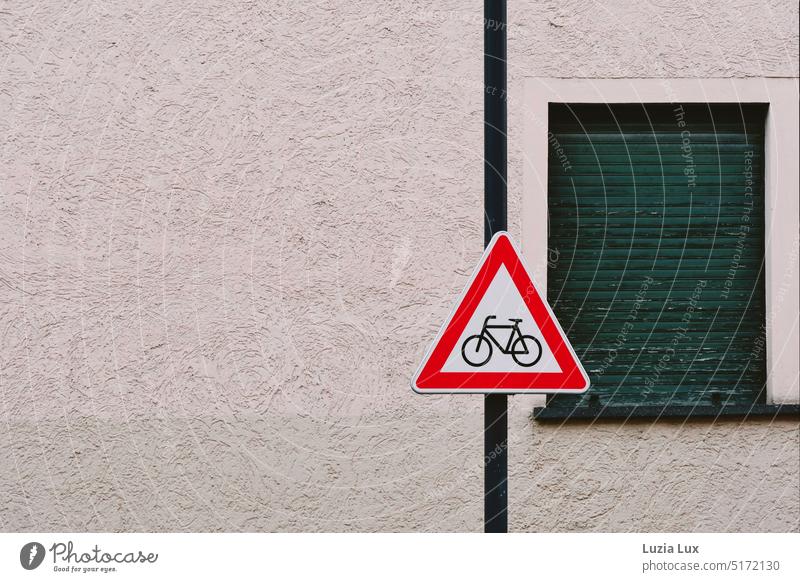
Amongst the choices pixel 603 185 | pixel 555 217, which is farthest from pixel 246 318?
pixel 603 185

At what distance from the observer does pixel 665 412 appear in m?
4.96

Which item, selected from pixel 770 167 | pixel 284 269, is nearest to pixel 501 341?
pixel 284 269

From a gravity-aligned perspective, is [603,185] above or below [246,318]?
above

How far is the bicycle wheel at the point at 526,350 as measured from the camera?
3.21 metres

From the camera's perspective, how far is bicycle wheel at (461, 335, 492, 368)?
3221 mm

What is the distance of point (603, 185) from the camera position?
5.17m

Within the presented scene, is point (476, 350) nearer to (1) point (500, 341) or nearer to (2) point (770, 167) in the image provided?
(1) point (500, 341)

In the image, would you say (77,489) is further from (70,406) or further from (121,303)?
(121,303)

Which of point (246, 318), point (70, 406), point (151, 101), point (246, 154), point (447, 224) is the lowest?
point (70, 406)

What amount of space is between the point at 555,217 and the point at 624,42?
3.49 ft
